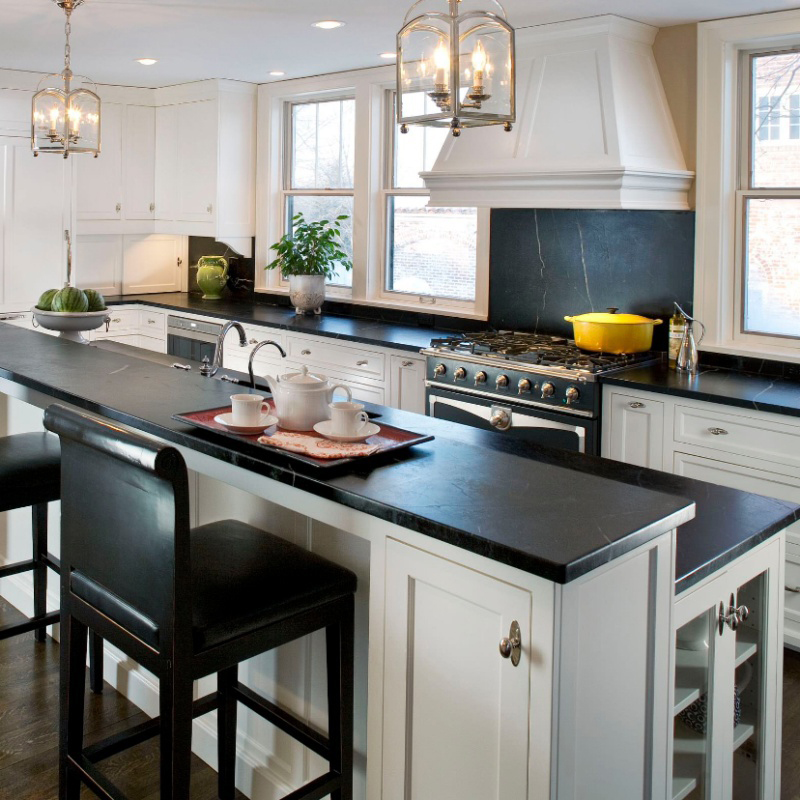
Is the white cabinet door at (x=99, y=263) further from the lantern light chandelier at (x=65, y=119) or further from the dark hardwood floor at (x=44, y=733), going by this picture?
the dark hardwood floor at (x=44, y=733)

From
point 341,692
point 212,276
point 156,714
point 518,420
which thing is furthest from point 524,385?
point 212,276

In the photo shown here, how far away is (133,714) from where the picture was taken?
9.37 feet

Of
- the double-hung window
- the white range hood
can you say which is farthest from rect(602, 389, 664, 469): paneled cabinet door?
the double-hung window

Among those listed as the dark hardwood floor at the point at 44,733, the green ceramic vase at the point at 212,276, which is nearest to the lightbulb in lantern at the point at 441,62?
the dark hardwood floor at the point at 44,733

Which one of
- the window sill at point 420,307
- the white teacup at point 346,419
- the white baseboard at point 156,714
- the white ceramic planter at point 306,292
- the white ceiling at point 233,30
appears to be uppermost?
the white ceiling at point 233,30

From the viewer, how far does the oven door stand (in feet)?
12.6

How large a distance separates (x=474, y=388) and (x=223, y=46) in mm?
2263

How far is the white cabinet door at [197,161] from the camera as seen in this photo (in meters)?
6.10

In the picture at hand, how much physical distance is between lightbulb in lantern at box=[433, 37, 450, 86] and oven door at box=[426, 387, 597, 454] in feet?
6.59

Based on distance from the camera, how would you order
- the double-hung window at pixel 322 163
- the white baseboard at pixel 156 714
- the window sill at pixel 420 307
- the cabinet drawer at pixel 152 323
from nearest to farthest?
1. the white baseboard at pixel 156 714
2. the window sill at pixel 420 307
3. the double-hung window at pixel 322 163
4. the cabinet drawer at pixel 152 323

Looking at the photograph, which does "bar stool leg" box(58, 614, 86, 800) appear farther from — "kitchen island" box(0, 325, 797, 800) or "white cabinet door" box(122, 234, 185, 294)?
"white cabinet door" box(122, 234, 185, 294)

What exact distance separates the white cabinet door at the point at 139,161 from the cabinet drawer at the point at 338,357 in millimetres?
2010

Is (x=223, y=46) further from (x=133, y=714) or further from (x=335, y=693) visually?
(x=335, y=693)

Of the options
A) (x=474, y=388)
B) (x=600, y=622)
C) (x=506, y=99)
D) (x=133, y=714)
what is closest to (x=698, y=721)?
(x=600, y=622)
